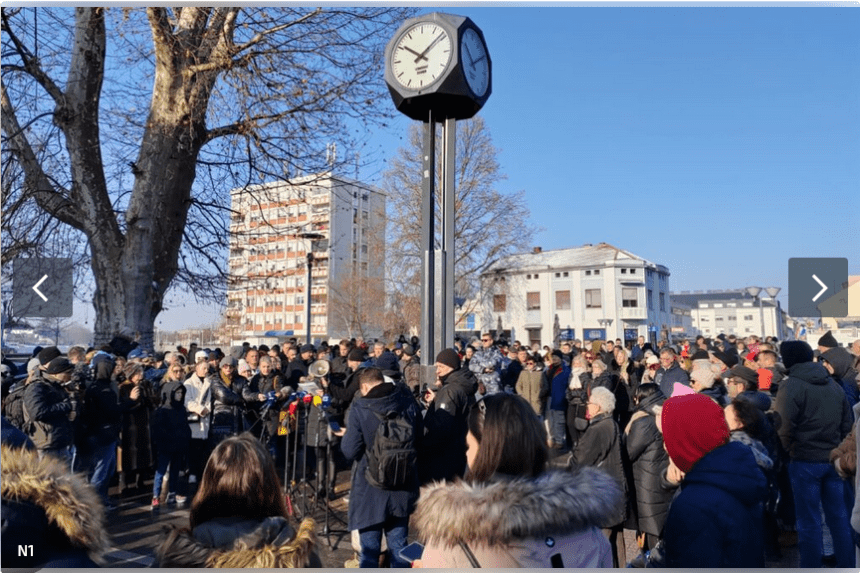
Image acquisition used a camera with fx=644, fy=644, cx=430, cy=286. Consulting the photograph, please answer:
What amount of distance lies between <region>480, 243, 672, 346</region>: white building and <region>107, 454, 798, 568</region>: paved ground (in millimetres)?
42121

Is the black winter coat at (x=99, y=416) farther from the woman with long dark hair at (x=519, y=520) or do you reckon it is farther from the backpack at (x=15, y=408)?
the woman with long dark hair at (x=519, y=520)

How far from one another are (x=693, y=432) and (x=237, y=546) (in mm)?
1937

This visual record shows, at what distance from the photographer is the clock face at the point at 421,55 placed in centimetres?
540

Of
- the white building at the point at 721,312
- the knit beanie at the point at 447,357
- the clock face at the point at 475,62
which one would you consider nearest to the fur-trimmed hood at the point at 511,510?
the knit beanie at the point at 447,357

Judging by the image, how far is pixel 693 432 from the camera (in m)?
2.82

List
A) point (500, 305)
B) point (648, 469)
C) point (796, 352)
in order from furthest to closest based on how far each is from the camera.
A: point (500, 305)
point (796, 352)
point (648, 469)

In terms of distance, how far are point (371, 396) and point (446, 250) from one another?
1519 millimetres

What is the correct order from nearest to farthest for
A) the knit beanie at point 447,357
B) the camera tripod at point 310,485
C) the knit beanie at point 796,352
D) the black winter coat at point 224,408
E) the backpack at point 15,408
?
the knit beanie at point 447,357, the knit beanie at point 796,352, the backpack at point 15,408, the camera tripod at point 310,485, the black winter coat at point 224,408

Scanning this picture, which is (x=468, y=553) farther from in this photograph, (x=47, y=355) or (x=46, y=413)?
(x=47, y=355)

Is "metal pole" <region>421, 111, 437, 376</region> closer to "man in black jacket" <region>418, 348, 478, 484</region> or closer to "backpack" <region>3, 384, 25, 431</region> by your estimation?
"man in black jacket" <region>418, 348, 478, 484</region>

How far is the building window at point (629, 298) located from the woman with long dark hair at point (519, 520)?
174 feet

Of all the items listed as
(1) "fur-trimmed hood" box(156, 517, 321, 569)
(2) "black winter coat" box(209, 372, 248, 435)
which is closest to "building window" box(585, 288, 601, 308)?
(2) "black winter coat" box(209, 372, 248, 435)

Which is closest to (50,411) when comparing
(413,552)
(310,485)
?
(310,485)

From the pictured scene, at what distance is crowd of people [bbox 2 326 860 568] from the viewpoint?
2260 mm
